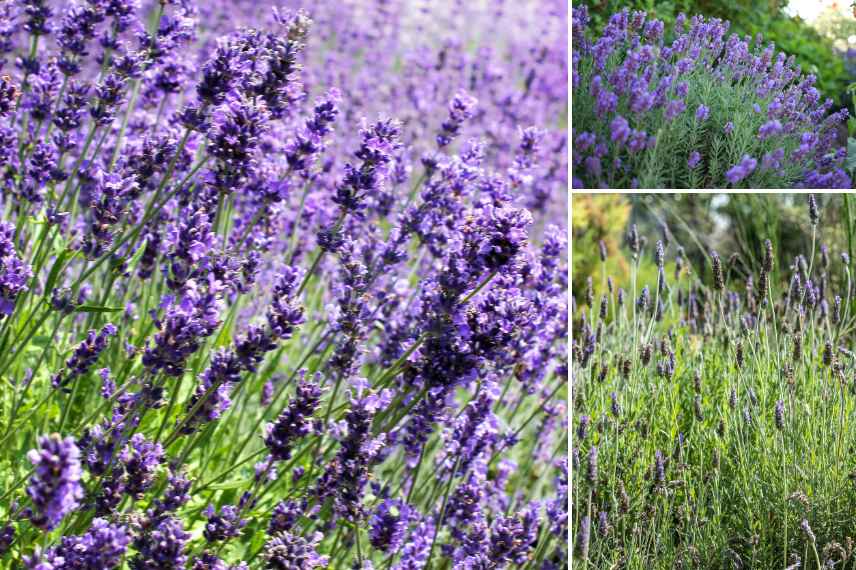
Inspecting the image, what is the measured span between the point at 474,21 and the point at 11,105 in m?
7.53

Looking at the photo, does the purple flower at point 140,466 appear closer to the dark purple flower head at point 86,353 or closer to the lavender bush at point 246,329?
the lavender bush at point 246,329

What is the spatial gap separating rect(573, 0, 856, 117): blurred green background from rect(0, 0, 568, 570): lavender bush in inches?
31.0

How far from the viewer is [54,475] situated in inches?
56.9

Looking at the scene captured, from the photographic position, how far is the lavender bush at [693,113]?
313cm

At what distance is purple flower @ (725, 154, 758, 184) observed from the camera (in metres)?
3.05

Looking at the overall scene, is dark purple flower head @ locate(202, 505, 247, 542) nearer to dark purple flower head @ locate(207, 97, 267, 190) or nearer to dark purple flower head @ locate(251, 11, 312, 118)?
dark purple flower head @ locate(207, 97, 267, 190)

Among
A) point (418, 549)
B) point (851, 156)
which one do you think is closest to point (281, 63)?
point (418, 549)

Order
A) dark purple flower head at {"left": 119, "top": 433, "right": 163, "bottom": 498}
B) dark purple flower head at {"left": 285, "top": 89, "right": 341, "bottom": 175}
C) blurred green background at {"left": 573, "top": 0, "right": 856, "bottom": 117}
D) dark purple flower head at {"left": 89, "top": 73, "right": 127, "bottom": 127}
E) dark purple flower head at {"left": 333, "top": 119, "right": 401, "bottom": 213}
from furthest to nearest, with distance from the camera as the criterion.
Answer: blurred green background at {"left": 573, "top": 0, "right": 856, "bottom": 117} < dark purple flower head at {"left": 89, "top": 73, "right": 127, "bottom": 127} < dark purple flower head at {"left": 285, "top": 89, "right": 341, "bottom": 175} < dark purple flower head at {"left": 333, "top": 119, "right": 401, "bottom": 213} < dark purple flower head at {"left": 119, "top": 433, "right": 163, "bottom": 498}

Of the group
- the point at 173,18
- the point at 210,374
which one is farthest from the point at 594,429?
the point at 173,18

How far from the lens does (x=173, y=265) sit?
2.24 m

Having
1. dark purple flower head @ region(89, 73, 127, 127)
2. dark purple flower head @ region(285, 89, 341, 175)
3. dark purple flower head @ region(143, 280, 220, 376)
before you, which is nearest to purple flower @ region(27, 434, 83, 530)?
dark purple flower head @ region(143, 280, 220, 376)

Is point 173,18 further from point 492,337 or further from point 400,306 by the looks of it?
point 492,337

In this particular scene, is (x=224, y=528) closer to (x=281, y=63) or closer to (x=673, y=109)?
(x=281, y=63)

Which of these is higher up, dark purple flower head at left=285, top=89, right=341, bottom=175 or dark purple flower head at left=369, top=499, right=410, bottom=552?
dark purple flower head at left=285, top=89, right=341, bottom=175
